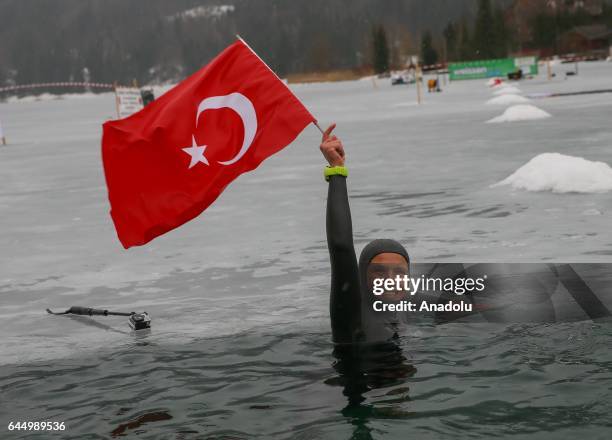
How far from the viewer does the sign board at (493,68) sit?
62.8 m

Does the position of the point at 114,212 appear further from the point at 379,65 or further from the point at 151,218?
the point at 379,65

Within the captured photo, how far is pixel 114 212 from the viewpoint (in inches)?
237

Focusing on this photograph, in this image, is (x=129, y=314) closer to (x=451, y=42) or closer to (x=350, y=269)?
(x=350, y=269)

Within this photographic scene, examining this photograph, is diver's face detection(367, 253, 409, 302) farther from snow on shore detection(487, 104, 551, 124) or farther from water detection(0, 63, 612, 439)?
snow on shore detection(487, 104, 551, 124)

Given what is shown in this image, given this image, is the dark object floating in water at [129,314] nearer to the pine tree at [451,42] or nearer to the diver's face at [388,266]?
the diver's face at [388,266]

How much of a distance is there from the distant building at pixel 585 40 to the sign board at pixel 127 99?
11770 cm

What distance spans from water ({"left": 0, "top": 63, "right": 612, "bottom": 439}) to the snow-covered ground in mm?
33

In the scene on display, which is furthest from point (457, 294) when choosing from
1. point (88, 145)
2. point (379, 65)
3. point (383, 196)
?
point (379, 65)

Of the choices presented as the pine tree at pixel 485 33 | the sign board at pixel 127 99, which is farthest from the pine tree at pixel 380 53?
the sign board at pixel 127 99

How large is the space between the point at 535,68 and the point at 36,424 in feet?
205

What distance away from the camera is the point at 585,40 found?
143375mm

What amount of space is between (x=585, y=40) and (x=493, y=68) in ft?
283

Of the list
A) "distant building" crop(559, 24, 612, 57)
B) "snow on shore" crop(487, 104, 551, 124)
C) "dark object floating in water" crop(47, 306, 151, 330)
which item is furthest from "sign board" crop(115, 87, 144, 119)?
"distant building" crop(559, 24, 612, 57)

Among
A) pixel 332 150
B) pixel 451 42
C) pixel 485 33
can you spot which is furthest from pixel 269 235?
pixel 451 42
